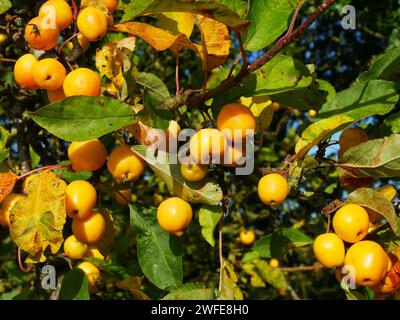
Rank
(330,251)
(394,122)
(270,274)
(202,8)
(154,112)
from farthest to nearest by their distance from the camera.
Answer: (270,274), (394,122), (330,251), (154,112), (202,8)

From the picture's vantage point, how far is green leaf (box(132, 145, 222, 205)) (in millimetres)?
1088

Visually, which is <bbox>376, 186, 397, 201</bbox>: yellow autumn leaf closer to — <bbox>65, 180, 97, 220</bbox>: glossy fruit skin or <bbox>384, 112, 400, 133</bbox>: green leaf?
<bbox>384, 112, 400, 133</bbox>: green leaf

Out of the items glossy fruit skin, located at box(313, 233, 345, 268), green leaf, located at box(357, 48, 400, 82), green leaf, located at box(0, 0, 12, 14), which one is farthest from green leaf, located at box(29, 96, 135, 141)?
green leaf, located at box(357, 48, 400, 82)

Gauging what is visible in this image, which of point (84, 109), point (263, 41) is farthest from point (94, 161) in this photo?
point (263, 41)

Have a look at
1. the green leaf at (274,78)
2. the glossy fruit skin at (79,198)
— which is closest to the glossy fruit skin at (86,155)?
the glossy fruit skin at (79,198)

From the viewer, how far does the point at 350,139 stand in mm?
1230

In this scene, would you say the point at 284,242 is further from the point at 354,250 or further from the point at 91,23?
the point at 91,23

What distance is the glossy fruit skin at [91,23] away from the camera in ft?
3.55

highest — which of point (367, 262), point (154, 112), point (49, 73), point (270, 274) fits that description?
point (49, 73)

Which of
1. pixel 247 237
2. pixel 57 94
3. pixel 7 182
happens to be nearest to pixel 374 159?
pixel 57 94

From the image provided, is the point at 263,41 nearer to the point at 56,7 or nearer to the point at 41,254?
the point at 56,7

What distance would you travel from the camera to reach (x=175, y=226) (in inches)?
43.1

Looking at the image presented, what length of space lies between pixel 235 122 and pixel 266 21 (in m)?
0.29

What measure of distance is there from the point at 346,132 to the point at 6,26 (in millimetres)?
1039
